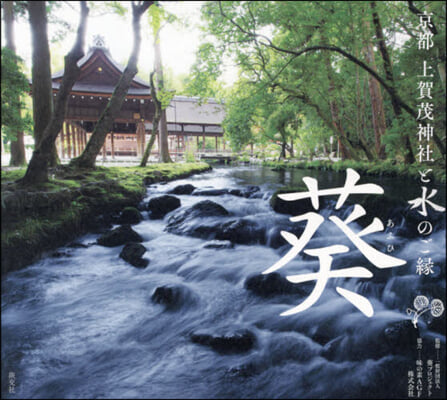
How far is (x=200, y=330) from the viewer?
300cm

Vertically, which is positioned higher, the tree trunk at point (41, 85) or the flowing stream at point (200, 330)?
the tree trunk at point (41, 85)

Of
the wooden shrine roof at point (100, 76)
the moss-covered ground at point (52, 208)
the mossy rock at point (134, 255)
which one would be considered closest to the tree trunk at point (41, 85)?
the moss-covered ground at point (52, 208)

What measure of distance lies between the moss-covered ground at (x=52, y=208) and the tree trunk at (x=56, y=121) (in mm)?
145

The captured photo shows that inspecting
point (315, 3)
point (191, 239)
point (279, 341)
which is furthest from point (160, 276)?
→ point (315, 3)

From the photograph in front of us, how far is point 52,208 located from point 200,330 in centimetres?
273

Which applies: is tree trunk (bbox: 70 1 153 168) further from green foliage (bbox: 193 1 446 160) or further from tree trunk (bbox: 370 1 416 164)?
tree trunk (bbox: 370 1 416 164)

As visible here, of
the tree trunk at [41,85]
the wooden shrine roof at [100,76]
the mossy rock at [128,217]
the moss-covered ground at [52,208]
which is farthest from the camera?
the wooden shrine roof at [100,76]

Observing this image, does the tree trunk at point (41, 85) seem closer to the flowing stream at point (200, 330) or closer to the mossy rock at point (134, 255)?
the mossy rock at point (134, 255)

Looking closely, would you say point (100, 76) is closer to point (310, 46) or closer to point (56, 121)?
point (310, 46)

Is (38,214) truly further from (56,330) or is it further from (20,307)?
(56,330)

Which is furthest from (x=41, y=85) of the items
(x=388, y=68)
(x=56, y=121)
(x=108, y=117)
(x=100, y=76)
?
(x=100, y=76)

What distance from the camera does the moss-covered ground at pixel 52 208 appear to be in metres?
2.99

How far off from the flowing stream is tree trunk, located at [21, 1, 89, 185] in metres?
1.25

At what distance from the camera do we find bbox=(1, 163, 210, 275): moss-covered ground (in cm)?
299
